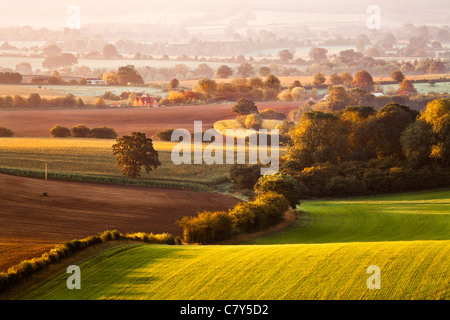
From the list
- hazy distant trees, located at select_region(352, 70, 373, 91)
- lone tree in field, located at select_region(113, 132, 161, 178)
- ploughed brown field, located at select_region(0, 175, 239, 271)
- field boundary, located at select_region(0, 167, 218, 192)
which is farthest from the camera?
hazy distant trees, located at select_region(352, 70, 373, 91)

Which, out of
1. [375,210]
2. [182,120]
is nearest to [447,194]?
[375,210]

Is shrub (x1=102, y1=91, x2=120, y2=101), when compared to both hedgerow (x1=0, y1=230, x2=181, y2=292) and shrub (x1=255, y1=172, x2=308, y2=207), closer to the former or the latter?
shrub (x1=255, y1=172, x2=308, y2=207)

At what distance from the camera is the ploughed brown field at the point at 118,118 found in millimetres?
90312

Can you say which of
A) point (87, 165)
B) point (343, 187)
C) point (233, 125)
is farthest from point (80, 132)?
point (343, 187)

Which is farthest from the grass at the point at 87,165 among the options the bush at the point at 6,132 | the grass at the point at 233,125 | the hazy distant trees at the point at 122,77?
the hazy distant trees at the point at 122,77

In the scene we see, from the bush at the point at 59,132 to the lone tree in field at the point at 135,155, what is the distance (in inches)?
1044

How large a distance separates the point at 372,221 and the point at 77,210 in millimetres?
20257

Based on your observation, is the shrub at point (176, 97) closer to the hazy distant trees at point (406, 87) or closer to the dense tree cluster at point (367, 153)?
the hazy distant trees at point (406, 87)

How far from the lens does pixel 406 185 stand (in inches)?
2307

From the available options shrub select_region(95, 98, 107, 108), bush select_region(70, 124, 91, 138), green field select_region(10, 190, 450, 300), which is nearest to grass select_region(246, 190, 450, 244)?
green field select_region(10, 190, 450, 300)

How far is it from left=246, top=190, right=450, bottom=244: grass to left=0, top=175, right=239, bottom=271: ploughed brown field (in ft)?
23.0

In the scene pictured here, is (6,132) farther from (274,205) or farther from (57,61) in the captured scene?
(57,61)

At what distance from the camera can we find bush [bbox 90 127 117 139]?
87312 millimetres
